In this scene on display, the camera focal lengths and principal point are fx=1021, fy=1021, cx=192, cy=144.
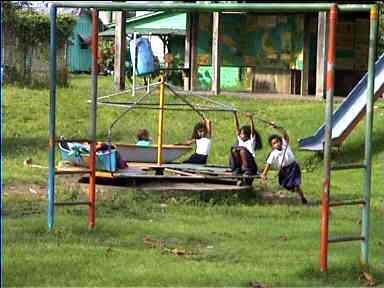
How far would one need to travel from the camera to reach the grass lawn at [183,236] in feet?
24.0

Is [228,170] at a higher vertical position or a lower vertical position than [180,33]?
lower

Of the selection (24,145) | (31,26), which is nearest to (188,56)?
(31,26)

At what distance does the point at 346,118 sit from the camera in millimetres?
16766

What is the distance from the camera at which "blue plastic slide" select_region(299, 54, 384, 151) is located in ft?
53.8

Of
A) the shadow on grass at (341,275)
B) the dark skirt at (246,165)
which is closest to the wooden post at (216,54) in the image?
the dark skirt at (246,165)

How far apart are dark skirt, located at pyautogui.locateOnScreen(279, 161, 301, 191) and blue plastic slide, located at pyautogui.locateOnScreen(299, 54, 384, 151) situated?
12.8 ft

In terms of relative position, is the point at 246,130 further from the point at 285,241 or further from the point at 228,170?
the point at 285,241

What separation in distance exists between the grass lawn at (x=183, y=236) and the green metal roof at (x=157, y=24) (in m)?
19.0

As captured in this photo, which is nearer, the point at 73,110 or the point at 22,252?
the point at 22,252

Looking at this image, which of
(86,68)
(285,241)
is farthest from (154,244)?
(86,68)

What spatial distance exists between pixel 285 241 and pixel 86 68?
46341mm

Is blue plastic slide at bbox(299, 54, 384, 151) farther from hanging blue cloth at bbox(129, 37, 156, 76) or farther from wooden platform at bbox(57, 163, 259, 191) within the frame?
wooden platform at bbox(57, 163, 259, 191)

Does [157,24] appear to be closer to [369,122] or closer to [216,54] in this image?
[216,54]

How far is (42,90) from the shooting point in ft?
80.6
